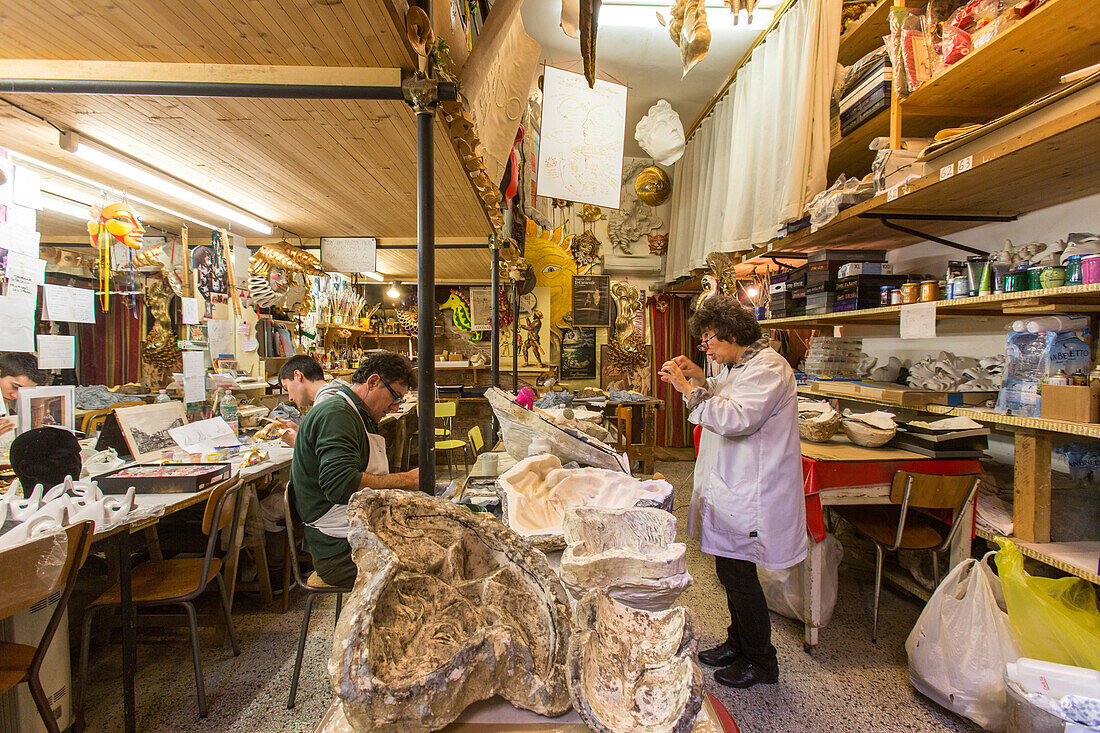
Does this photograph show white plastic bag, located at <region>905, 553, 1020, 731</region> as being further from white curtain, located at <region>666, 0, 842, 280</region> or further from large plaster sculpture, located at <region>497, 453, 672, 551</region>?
white curtain, located at <region>666, 0, 842, 280</region>

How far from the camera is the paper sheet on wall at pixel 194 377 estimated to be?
3.93 meters

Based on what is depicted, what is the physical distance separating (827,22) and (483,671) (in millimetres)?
4406

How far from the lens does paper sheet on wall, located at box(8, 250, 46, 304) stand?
261 cm

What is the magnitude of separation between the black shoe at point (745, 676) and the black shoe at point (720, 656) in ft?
0.25

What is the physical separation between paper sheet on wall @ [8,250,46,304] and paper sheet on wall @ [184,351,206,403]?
4.06 ft

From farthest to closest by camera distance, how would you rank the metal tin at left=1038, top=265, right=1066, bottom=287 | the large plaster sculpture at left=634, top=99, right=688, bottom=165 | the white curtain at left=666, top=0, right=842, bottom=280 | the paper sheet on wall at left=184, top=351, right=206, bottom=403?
1. the large plaster sculpture at left=634, top=99, right=688, bottom=165
2. the paper sheet on wall at left=184, top=351, right=206, bottom=403
3. the white curtain at left=666, top=0, right=842, bottom=280
4. the metal tin at left=1038, top=265, right=1066, bottom=287

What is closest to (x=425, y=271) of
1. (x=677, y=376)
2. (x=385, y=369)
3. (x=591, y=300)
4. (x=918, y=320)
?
(x=385, y=369)

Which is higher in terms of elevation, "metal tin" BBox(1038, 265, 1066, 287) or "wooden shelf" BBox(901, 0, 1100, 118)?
"wooden shelf" BBox(901, 0, 1100, 118)

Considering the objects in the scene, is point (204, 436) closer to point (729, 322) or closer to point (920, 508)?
point (729, 322)

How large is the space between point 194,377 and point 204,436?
28.9 inches

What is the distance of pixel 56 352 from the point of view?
9.38 ft

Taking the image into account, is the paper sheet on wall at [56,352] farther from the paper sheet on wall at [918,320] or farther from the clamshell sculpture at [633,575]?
the paper sheet on wall at [918,320]

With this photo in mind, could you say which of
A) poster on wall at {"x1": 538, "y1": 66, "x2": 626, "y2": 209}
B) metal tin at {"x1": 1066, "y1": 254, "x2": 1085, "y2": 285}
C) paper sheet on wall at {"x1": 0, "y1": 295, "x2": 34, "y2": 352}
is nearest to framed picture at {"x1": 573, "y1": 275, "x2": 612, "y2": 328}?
poster on wall at {"x1": 538, "y1": 66, "x2": 626, "y2": 209}

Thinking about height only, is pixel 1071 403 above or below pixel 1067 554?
above
